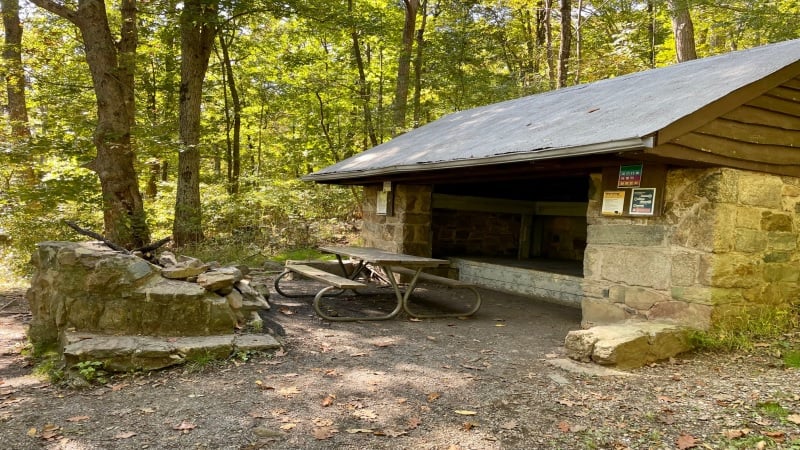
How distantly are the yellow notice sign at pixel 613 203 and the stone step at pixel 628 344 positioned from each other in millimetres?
1118

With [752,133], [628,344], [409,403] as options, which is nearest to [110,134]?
[409,403]

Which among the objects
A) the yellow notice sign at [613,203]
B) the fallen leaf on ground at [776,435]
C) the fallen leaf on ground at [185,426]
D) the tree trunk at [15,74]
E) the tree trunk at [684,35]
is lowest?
the fallen leaf on ground at [185,426]

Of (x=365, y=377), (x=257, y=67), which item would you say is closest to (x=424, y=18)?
(x=257, y=67)

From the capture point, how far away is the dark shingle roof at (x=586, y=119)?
13.3 ft

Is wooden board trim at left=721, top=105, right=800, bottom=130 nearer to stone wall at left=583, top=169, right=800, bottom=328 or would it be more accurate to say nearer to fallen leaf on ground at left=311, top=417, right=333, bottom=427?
stone wall at left=583, top=169, right=800, bottom=328

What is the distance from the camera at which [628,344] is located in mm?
3832

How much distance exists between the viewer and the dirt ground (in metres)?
2.58

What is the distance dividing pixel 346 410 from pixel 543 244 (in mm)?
7474

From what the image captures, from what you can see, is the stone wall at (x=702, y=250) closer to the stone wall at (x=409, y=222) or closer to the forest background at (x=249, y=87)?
the stone wall at (x=409, y=222)

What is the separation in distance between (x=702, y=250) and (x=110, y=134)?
791cm

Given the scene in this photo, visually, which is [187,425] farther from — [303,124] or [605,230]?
[303,124]

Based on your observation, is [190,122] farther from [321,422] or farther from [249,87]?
[321,422]

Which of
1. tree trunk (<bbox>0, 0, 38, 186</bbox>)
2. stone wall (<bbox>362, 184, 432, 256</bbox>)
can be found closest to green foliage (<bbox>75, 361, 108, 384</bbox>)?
stone wall (<bbox>362, 184, 432, 256</bbox>)

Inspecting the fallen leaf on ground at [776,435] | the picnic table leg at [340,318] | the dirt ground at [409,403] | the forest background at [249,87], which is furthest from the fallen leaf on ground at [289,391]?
the forest background at [249,87]
